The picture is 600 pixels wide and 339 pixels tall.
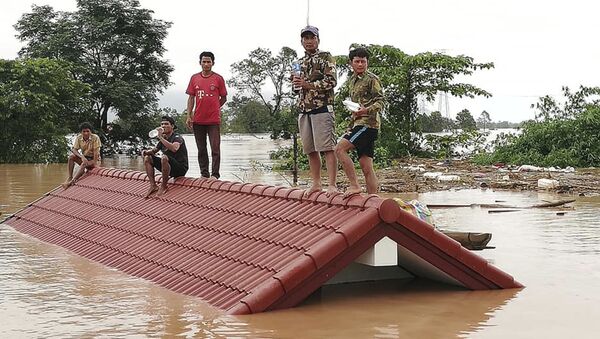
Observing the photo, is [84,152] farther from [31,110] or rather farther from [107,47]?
[107,47]

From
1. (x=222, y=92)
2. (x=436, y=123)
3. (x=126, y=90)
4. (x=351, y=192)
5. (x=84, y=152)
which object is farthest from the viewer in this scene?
(x=126, y=90)

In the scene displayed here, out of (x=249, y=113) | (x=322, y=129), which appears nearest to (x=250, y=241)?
(x=322, y=129)

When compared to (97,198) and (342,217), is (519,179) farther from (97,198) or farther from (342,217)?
(342,217)

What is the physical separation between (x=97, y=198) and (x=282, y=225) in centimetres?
540

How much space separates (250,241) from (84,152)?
24.6 ft

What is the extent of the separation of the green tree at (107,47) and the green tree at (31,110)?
617 centimetres

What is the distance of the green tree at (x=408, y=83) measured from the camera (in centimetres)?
3130

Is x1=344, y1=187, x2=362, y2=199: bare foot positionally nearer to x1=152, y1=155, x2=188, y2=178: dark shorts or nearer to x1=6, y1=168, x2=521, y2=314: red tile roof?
x1=6, y1=168, x2=521, y2=314: red tile roof

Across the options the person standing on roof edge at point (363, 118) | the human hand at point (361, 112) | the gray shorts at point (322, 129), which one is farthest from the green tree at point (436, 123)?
the human hand at point (361, 112)

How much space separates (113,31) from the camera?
4428 cm

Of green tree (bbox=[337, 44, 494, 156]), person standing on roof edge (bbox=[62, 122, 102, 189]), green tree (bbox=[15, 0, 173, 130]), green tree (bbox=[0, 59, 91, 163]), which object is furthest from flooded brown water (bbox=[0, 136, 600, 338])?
green tree (bbox=[15, 0, 173, 130])

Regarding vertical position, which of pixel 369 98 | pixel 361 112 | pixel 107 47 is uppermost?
pixel 107 47

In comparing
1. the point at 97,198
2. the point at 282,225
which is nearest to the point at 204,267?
the point at 282,225

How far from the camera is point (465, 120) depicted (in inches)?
1446
